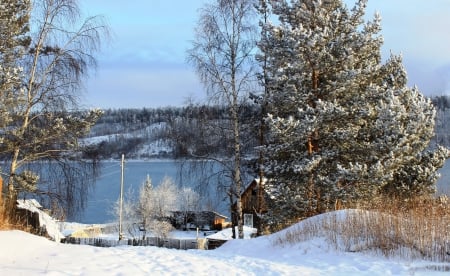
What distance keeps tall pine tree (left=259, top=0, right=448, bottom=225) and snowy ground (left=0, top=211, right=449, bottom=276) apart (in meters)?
4.47

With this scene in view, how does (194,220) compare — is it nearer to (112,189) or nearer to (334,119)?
(112,189)

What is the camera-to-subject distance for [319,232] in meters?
11.0

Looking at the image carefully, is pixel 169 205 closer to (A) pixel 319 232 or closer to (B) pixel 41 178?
(B) pixel 41 178

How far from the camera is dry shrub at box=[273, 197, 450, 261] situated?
9180mm

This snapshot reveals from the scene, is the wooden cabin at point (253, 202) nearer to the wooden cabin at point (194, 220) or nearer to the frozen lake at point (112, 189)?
the frozen lake at point (112, 189)

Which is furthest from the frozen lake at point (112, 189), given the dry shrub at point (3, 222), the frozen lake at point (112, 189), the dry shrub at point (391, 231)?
the dry shrub at point (391, 231)

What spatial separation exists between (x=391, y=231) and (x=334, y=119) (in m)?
5.61

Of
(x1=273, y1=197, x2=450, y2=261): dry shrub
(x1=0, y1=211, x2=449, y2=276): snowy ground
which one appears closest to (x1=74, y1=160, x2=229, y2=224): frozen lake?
(x1=273, y1=197, x2=450, y2=261): dry shrub

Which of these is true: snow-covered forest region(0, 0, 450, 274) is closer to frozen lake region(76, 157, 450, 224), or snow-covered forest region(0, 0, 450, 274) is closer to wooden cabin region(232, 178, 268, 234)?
wooden cabin region(232, 178, 268, 234)

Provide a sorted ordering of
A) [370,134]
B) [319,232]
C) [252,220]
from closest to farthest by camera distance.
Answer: [319,232] → [370,134] → [252,220]

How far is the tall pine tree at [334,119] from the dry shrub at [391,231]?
3.14 m

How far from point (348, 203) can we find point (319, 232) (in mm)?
3958

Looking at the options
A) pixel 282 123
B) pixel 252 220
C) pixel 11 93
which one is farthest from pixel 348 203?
pixel 252 220

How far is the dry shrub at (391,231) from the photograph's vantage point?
361 inches
